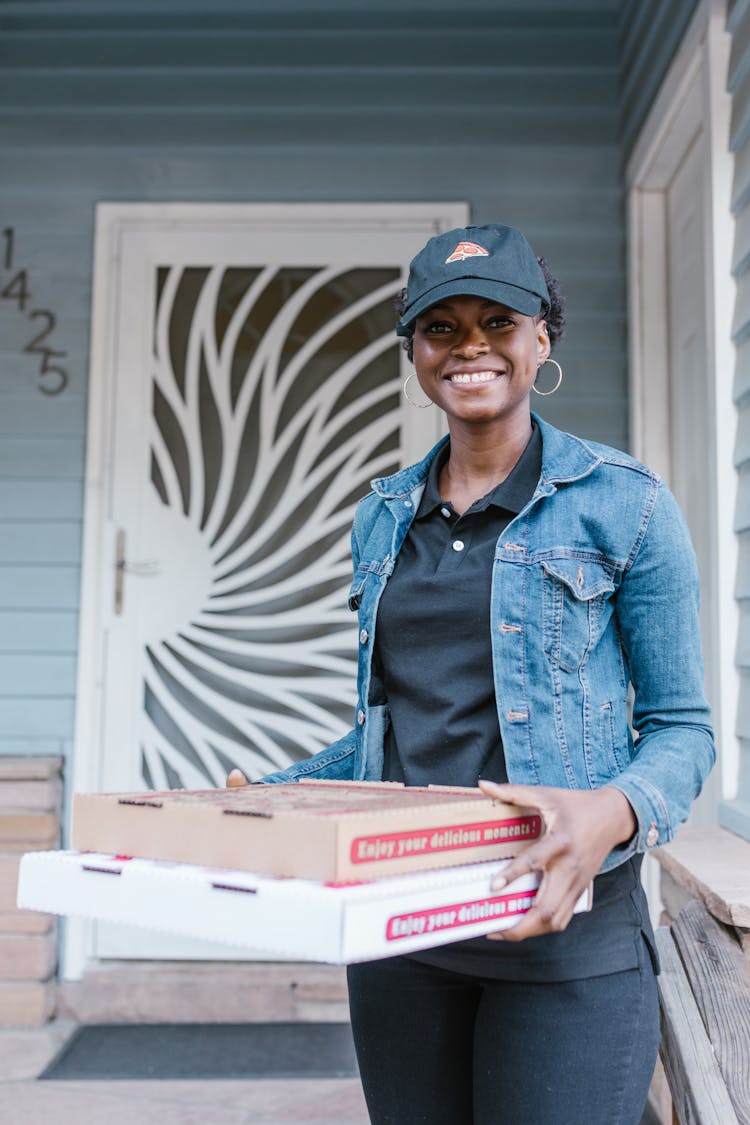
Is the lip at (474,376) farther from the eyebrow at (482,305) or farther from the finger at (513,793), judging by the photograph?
the finger at (513,793)

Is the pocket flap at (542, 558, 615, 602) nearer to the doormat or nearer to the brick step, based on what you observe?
the doormat

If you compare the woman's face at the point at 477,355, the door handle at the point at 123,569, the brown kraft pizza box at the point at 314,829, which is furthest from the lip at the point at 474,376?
the door handle at the point at 123,569

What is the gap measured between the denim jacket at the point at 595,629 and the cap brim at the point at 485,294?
0.18 meters

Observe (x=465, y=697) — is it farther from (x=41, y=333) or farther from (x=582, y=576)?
(x=41, y=333)

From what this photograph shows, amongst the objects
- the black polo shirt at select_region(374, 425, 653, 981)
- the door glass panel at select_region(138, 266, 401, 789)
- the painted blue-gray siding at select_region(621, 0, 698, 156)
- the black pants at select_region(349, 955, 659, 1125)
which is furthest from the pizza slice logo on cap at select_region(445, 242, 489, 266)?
the door glass panel at select_region(138, 266, 401, 789)

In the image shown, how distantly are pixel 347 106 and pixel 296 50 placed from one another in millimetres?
254

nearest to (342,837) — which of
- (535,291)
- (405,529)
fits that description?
(405,529)

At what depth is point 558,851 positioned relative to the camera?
3.01 feet

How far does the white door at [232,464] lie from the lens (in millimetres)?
3402

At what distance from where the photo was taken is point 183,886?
913 millimetres

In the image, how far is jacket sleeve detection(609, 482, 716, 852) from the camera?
1.09 m

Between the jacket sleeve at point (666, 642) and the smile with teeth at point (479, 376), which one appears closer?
the jacket sleeve at point (666, 642)

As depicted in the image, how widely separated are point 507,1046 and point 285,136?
309cm


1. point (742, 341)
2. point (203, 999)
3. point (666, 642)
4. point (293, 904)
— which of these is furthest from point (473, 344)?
point (203, 999)
